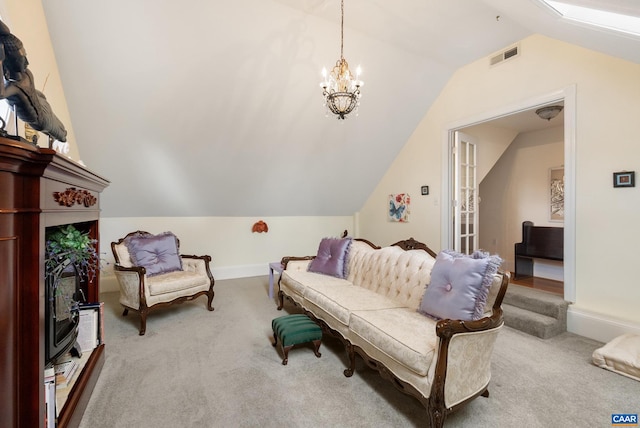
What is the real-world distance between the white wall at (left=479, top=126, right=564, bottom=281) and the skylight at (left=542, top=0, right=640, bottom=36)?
2638 mm

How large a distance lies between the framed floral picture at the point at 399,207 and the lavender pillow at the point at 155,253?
354 cm

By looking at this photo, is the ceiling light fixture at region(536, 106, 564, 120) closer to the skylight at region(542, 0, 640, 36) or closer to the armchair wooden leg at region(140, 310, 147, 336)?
the skylight at region(542, 0, 640, 36)

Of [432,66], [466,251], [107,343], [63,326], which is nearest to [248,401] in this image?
[63,326]

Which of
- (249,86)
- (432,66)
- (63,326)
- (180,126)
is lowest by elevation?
(63,326)

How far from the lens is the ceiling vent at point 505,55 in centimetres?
342

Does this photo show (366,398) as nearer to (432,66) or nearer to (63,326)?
(63,326)

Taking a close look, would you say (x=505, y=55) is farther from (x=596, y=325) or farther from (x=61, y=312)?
(x=61, y=312)

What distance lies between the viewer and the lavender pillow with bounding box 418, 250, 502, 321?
6.12ft

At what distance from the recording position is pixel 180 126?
12.0 feet

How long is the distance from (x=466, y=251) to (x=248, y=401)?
3664mm

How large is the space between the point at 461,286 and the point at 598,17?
2.10 metres

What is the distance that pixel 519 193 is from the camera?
523 centimetres

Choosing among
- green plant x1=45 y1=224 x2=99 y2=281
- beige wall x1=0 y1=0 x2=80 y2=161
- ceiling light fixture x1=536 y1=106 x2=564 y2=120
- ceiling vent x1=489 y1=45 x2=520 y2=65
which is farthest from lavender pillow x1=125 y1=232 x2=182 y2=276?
ceiling light fixture x1=536 y1=106 x2=564 y2=120

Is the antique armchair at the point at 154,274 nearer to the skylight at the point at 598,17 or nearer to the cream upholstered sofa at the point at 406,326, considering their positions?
the cream upholstered sofa at the point at 406,326
